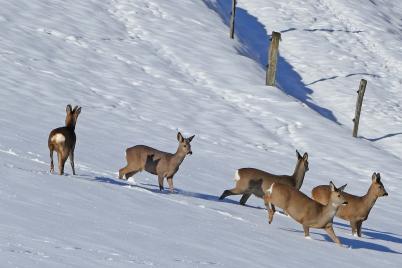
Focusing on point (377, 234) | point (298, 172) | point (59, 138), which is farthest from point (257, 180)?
point (59, 138)

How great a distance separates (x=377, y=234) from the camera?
1534cm

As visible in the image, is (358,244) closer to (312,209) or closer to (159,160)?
(312,209)

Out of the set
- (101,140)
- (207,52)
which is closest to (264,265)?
(101,140)

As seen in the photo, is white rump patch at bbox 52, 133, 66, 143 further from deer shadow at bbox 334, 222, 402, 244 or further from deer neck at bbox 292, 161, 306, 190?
deer shadow at bbox 334, 222, 402, 244

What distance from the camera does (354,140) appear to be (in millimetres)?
28484

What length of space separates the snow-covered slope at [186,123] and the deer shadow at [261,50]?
0.36 ft

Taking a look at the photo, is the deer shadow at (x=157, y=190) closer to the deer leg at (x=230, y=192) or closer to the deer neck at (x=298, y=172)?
the deer leg at (x=230, y=192)

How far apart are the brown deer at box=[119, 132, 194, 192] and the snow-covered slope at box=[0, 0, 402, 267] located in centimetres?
35

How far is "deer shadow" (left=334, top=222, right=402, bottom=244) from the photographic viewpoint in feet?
48.6

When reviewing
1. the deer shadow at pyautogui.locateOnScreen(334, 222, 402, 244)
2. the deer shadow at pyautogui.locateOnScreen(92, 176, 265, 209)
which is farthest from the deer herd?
the deer shadow at pyautogui.locateOnScreen(334, 222, 402, 244)

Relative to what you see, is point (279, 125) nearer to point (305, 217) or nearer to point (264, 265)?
point (305, 217)

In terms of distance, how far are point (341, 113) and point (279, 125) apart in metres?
7.21

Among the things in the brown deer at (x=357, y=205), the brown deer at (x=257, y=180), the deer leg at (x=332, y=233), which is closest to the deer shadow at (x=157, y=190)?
the brown deer at (x=257, y=180)

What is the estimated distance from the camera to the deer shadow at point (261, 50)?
35.2 metres
